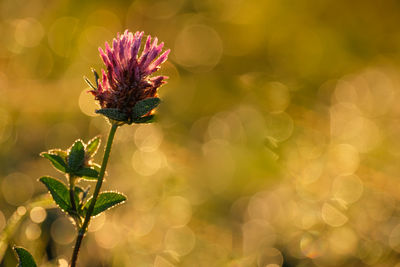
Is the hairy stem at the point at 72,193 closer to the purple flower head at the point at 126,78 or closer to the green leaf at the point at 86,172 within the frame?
the green leaf at the point at 86,172

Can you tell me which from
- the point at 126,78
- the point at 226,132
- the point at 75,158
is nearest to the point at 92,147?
the point at 75,158

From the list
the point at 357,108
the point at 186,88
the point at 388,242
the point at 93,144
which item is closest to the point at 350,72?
the point at 357,108

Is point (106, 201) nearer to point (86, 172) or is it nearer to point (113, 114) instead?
point (86, 172)

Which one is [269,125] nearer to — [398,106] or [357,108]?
[357,108]

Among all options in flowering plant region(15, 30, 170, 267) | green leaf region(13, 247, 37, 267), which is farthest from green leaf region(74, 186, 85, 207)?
green leaf region(13, 247, 37, 267)

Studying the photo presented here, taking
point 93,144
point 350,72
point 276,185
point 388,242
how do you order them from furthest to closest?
point 350,72 → point 276,185 → point 388,242 → point 93,144

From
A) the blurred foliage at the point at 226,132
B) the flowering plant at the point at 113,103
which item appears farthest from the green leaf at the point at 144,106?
the blurred foliage at the point at 226,132
